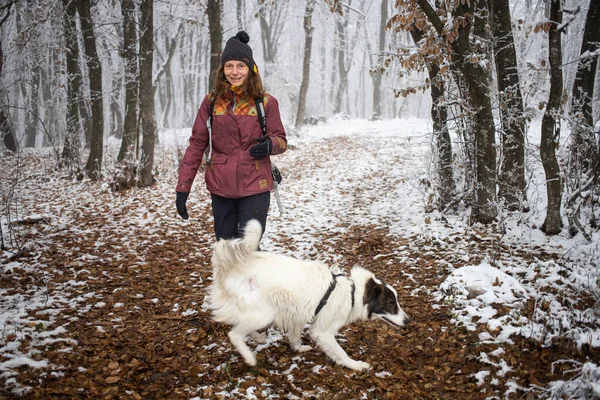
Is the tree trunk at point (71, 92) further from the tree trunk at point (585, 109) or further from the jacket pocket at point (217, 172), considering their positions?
the tree trunk at point (585, 109)

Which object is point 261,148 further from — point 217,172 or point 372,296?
point 372,296

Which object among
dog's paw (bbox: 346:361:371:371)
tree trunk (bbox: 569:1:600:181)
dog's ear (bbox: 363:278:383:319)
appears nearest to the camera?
dog's paw (bbox: 346:361:371:371)

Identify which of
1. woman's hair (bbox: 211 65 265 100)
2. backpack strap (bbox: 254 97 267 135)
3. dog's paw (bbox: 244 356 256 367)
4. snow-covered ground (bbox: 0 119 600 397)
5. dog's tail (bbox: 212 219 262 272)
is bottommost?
dog's paw (bbox: 244 356 256 367)

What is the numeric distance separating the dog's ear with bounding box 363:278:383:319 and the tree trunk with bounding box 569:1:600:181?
339 centimetres

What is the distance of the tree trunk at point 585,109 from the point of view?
477 cm

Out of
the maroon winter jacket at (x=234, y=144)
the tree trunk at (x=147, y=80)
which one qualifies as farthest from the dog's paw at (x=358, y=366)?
the tree trunk at (x=147, y=80)

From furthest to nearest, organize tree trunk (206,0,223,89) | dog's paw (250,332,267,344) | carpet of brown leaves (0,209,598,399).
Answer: tree trunk (206,0,223,89) → dog's paw (250,332,267,344) → carpet of brown leaves (0,209,598,399)

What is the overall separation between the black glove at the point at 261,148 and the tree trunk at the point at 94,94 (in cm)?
860

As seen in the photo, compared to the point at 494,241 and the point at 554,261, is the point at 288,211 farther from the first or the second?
the point at 554,261

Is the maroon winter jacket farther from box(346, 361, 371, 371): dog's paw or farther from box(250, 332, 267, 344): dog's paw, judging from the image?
box(346, 361, 371, 371): dog's paw

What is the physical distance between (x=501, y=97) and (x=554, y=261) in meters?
2.35

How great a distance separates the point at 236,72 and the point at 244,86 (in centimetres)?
14

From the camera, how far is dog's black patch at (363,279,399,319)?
130 inches

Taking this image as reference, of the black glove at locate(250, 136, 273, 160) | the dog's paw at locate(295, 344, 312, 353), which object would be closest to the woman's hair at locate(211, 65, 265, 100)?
the black glove at locate(250, 136, 273, 160)
